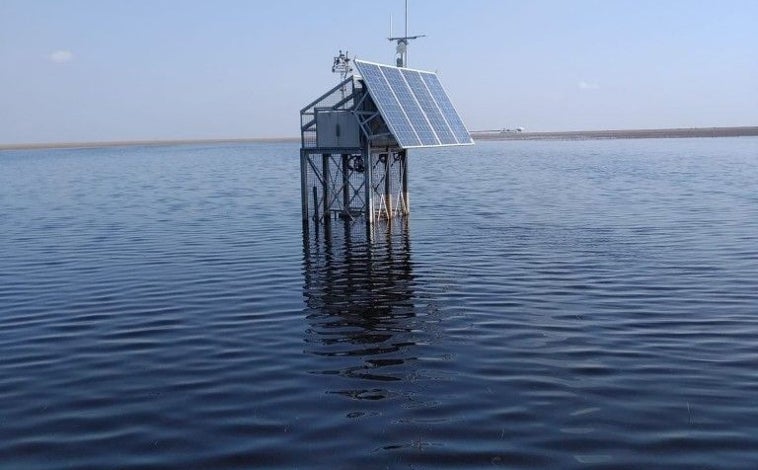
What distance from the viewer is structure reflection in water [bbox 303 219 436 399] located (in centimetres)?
1566

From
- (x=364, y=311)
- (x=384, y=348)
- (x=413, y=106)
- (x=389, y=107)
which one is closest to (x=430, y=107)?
(x=413, y=106)

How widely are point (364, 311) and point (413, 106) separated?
63.4ft

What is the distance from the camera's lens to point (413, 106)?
125 feet

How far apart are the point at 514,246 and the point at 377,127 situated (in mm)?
9138

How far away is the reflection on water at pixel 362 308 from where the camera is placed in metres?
15.8

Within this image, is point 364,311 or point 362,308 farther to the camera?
point 362,308

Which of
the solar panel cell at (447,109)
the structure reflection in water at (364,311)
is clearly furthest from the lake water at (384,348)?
the solar panel cell at (447,109)

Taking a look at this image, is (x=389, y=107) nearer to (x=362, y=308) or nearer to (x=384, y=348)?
(x=362, y=308)

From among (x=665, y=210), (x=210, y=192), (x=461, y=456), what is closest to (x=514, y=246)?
(x=665, y=210)

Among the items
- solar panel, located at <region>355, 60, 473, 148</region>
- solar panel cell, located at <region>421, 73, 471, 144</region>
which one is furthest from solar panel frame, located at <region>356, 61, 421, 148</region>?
solar panel cell, located at <region>421, 73, 471, 144</region>

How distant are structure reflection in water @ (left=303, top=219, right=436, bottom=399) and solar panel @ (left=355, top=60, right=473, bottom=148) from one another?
524cm

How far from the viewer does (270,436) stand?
12.2 m

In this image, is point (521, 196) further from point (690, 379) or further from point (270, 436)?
point (270, 436)

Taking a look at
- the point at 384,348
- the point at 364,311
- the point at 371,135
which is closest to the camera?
the point at 384,348
